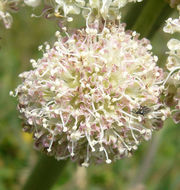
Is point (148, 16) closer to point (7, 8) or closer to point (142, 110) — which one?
point (142, 110)

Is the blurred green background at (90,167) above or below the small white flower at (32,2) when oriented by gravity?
below

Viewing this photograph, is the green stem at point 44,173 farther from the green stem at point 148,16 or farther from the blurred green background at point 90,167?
the green stem at point 148,16

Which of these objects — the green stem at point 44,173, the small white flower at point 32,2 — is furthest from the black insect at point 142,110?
the small white flower at point 32,2

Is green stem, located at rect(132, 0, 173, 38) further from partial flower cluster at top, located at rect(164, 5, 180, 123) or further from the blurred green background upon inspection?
the blurred green background

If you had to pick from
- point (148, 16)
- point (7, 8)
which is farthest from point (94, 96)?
point (7, 8)

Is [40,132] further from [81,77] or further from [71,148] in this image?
[81,77]
